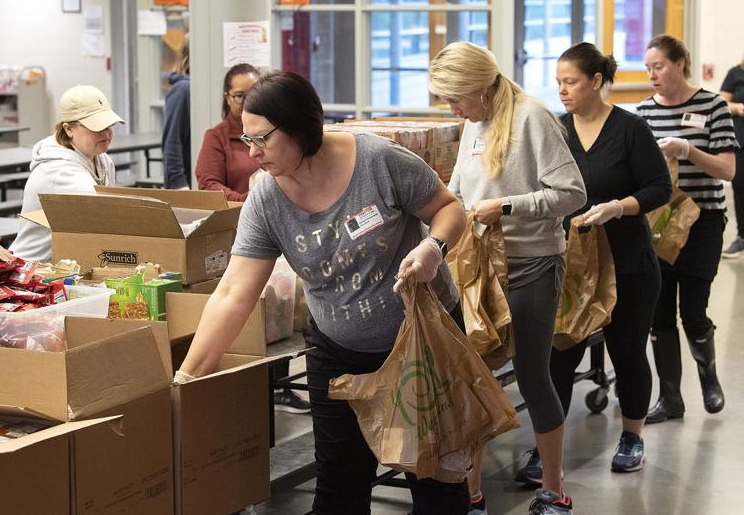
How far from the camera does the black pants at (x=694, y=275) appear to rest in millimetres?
4355

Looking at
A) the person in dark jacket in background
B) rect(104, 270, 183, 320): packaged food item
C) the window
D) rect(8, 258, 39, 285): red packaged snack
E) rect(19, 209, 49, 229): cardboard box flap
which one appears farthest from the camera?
the window

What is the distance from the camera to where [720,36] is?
10.9m

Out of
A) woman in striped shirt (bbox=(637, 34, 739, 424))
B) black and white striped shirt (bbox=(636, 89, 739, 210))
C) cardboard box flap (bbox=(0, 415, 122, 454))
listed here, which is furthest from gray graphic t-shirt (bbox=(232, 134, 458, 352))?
black and white striped shirt (bbox=(636, 89, 739, 210))

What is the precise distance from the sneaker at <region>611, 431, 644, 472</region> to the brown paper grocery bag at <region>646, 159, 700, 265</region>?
0.74m

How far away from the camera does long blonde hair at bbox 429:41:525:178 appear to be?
3.13m

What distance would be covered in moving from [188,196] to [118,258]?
413mm

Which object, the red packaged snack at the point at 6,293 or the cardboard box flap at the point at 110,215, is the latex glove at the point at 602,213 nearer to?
the cardboard box flap at the point at 110,215

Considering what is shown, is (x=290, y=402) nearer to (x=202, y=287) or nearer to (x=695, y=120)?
(x=202, y=287)

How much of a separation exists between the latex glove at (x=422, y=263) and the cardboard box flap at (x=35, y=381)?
27.6 inches

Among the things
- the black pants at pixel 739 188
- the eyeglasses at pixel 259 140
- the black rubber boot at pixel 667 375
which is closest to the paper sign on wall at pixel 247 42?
the black rubber boot at pixel 667 375

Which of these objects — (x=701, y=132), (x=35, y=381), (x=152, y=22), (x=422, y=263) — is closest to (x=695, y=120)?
(x=701, y=132)

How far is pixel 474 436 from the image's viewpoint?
8.26 feet

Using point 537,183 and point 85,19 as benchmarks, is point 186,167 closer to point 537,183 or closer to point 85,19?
point 537,183

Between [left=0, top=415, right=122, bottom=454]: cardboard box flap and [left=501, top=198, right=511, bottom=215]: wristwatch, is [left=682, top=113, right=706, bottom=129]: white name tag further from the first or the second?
[left=0, top=415, right=122, bottom=454]: cardboard box flap
